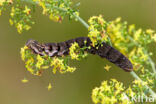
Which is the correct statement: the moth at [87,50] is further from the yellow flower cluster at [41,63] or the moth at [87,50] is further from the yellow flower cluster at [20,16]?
the yellow flower cluster at [20,16]

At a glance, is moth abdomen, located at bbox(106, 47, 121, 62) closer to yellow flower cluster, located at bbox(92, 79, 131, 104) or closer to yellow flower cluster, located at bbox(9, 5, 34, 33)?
yellow flower cluster, located at bbox(92, 79, 131, 104)

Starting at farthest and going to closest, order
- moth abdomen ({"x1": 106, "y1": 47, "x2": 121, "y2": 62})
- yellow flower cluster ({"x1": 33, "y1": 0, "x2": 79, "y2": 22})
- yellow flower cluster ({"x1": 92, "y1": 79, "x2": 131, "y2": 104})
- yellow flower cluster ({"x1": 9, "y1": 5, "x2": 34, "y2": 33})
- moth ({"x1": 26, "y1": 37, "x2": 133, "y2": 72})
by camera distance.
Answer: moth abdomen ({"x1": 106, "y1": 47, "x2": 121, "y2": 62}), moth ({"x1": 26, "y1": 37, "x2": 133, "y2": 72}), yellow flower cluster ({"x1": 9, "y1": 5, "x2": 34, "y2": 33}), yellow flower cluster ({"x1": 33, "y1": 0, "x2": 79, "y2": 22}), yellow flower cluster ({"x1": 92, "y1": 79, "x2": 131, "y2": 104})

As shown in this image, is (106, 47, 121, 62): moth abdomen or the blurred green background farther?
the blurred green background

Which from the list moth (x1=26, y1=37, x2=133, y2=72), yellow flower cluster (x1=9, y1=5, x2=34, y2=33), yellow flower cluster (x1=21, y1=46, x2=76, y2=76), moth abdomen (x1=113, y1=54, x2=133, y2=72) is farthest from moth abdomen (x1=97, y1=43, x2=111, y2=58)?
yellow flower cluster (x1=9, y1=5, x2=34, y2=33)

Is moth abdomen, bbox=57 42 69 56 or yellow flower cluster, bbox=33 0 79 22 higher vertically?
yellow flower cluster, bbox=33 0 79 22

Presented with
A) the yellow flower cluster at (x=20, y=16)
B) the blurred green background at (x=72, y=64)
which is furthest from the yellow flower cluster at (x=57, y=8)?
the blurred green background at (x=72, y=64)

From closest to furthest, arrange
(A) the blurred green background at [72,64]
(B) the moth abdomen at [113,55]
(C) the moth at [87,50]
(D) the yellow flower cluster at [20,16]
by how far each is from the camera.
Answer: (D) the yellow flower cluster at [20,16]
(C) the moth at [87,50]
(B) the moth abdomen at [113,55]
(A) the blurred green background at [72,64]

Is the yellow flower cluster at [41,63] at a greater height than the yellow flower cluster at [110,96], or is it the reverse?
the yellow flower cluster at [41,63]

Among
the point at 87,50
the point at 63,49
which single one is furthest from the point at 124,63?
the point at 63,49

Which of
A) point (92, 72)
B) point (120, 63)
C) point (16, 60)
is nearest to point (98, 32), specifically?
point (120, 63)
